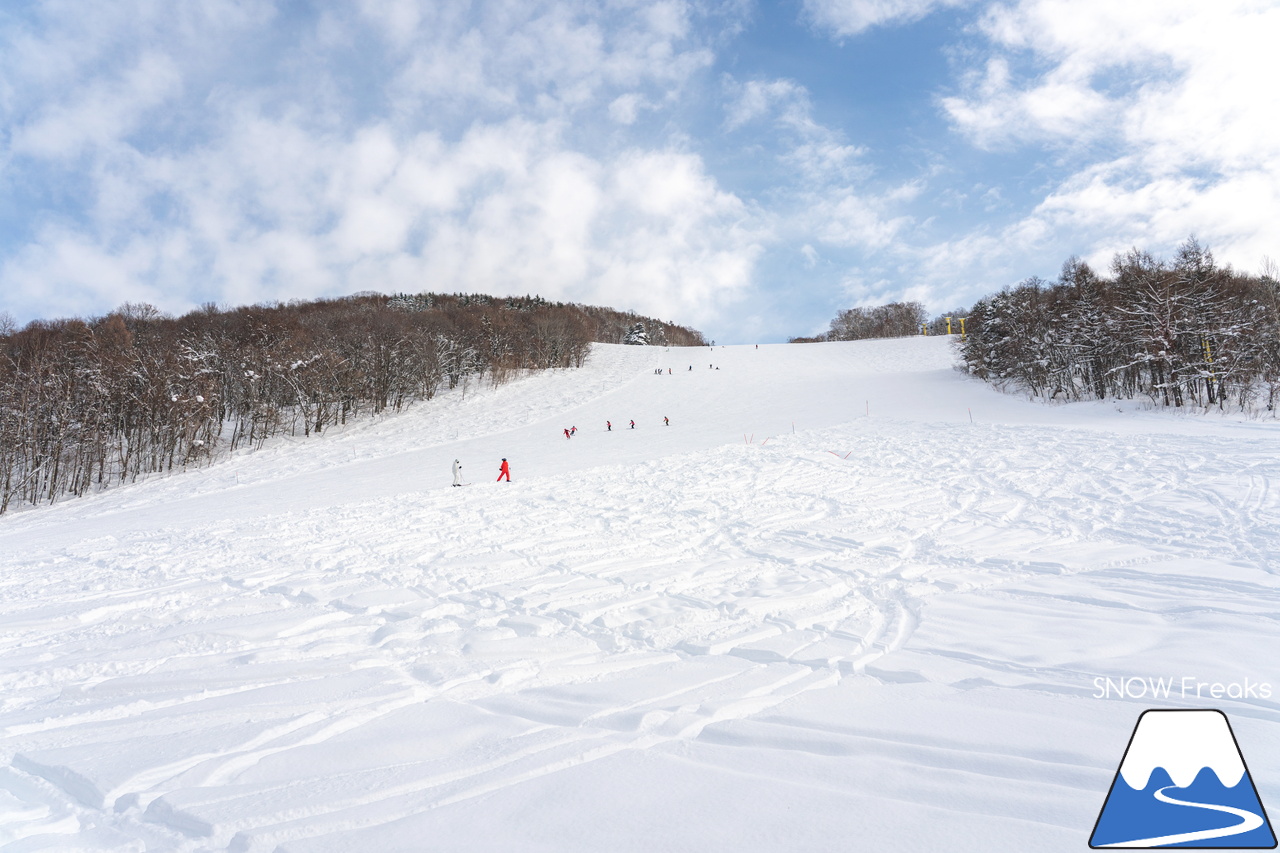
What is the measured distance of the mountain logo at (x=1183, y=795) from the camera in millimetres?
2264

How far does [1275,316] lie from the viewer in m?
23.7

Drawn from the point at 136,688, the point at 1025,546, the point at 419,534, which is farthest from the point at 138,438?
the point at 1025,546

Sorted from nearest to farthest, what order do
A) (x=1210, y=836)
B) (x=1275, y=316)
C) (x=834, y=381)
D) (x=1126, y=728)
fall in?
(x=1210, y=836) < (x=1126, y=728) < (x=1275, y=316) < (x=834, y=381)

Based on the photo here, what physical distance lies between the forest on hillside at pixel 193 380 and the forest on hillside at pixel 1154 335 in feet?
133

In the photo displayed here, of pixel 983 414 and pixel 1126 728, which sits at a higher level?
pixel 983 414

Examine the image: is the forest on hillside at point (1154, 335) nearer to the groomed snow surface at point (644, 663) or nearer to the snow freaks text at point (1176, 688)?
the groomed snow surface at point (644, 663)

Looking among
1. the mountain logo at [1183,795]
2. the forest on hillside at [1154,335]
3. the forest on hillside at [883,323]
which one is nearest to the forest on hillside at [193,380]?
the mountain logo at [1183,795]

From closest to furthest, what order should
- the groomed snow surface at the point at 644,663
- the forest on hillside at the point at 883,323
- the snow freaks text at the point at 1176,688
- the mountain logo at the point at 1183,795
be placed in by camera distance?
the mountain logo at the point at 1183,795
the groomed snow surface at the point at 644,663
the snow freaks text at the point at 1176,688
the forest on hillside at the point at 883,323

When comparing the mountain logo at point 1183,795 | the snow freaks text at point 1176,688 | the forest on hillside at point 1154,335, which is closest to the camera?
the mountain logo at point 1183,795

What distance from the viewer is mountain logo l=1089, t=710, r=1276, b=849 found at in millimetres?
2264

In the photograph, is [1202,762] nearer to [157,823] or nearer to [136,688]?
[157,823]

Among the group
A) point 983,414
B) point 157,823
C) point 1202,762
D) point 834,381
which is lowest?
point 157,823

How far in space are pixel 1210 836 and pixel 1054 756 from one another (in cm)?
60

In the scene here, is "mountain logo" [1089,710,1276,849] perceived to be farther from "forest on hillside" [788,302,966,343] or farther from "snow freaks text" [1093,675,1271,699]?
"forest on hillside" [788,302,966,343]
